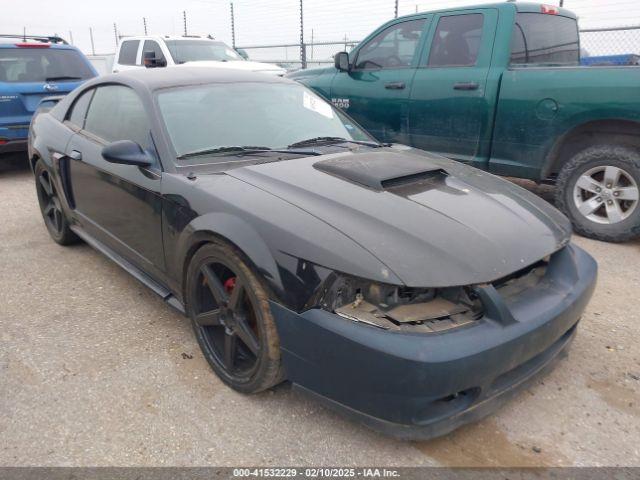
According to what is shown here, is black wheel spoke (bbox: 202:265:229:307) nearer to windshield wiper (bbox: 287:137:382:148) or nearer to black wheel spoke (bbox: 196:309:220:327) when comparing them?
black wheel spoke (bbox: 196:309:220:327)

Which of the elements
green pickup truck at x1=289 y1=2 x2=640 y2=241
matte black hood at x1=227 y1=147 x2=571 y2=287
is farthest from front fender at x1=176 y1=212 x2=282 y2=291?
green pickup truck at x1=289 y1=2 x2=640 y2=241

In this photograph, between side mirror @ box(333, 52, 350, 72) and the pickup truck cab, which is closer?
side mirror @ box(333, 52, 350, 72)

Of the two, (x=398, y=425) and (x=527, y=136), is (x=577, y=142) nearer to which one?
(x=527, y=136)

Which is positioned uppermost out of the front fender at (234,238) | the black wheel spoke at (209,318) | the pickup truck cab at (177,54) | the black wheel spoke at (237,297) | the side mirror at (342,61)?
the pickup truck cab at (177,54)

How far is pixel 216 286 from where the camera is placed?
2518 millimetres

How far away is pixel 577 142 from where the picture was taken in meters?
4.63

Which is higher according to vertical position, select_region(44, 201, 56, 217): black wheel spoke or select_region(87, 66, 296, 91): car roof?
select_region(87, 66, 296, 91): car roof

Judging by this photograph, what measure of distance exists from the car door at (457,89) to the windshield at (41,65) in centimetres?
502

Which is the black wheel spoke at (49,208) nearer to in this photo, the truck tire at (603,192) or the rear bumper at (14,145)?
the rear bumper at (14,145)

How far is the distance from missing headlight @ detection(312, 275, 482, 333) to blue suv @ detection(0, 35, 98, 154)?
20.3 feet

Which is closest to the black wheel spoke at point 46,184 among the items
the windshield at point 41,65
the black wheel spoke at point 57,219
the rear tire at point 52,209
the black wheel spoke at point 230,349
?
the rear tire at point 52,209

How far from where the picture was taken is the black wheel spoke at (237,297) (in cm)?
237

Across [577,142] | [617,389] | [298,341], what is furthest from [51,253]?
[577,142]

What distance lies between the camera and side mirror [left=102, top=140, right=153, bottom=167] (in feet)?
9.25
